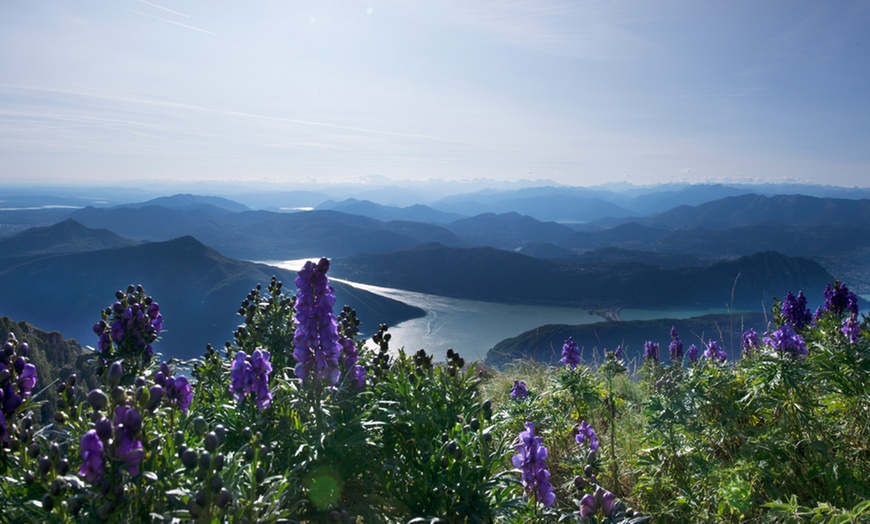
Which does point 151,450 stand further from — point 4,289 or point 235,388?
point 4,289

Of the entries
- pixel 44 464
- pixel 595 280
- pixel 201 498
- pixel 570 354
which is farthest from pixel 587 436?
pixel 595 280

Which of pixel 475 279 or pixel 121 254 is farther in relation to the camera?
pixel 475 279

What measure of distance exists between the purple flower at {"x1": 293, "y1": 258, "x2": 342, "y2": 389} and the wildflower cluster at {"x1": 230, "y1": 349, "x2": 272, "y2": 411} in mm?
206

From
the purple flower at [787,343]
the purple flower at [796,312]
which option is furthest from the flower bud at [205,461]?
the purple flower at [796,312]

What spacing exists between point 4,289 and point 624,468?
453 ft

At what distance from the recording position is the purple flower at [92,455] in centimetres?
159

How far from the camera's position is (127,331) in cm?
409

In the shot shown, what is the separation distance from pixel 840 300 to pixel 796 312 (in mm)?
450

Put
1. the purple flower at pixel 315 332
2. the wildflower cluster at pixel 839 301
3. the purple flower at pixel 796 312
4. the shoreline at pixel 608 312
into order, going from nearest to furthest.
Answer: the purple flower at pixel 315 332, the wildflower cluster at pixel 839 301, the purple flower at pixel 796 312, the shoreline at pixel 608 312

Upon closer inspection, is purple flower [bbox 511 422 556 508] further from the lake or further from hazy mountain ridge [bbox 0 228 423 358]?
hazy mountain ridge [bbox 0 228 423 358]

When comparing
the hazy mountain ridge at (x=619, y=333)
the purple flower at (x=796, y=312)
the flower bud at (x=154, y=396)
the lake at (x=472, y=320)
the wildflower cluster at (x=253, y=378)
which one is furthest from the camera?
the lake at (x=472, y=320)

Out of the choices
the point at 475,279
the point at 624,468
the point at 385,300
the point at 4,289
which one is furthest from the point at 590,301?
the point at 4,289

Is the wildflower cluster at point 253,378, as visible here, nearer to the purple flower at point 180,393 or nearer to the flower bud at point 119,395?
the purple flower at point 180,393

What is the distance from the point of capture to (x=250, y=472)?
1.71 metres
